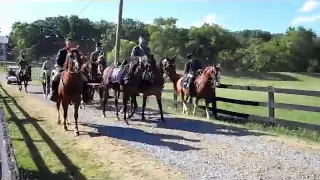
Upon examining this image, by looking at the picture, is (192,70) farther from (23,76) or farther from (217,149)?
(23,76)

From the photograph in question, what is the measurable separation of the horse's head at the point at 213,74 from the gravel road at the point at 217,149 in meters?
1.75

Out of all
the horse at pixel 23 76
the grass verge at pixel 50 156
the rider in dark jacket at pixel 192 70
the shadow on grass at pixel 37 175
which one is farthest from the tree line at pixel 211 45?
the shadow on grass at pixel 37 175

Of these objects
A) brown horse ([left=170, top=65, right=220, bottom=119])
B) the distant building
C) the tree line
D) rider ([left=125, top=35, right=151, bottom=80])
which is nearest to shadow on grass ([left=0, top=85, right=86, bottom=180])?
rider ([left=125, top=35, right=151, bottom=80])

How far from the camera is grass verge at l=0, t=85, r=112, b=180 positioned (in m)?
8.16

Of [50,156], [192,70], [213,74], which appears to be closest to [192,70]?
[192,70]

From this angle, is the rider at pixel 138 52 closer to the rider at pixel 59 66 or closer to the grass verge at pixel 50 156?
the rider at pixel 59 66

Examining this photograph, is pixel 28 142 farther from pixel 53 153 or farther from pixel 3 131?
pixel 3 131

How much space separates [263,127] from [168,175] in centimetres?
689

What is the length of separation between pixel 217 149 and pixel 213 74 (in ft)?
20.2

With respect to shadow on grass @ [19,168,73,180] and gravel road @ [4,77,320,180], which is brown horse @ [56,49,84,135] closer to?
gravel road @ [4,77,320,180]

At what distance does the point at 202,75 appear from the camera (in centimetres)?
1692

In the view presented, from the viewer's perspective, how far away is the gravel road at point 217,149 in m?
8.30

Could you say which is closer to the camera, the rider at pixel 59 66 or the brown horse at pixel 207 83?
the rider at pixel 59 66

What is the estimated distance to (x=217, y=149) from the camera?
33.6 ft
